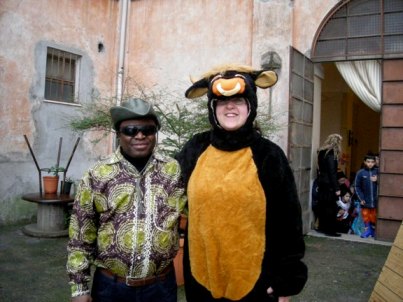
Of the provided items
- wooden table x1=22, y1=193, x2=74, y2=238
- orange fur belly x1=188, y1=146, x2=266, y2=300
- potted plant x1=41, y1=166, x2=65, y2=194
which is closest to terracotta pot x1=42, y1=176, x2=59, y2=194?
potted plant x1=41, y1=166, x2=65, y2=194

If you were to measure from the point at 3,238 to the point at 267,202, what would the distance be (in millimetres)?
5083

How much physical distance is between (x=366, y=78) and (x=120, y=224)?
5388mm

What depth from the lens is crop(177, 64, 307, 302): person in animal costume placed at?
185 centimetres

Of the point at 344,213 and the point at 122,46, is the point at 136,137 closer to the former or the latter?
the point at 344,213

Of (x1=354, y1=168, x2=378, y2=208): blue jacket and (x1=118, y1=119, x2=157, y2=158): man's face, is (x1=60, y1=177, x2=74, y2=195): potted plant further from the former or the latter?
(x1=118, y1=119, x2=157, y2=158): man's face

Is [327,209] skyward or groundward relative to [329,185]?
groundward

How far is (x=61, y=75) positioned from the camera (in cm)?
718

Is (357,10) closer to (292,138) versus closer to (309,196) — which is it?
(292,138)

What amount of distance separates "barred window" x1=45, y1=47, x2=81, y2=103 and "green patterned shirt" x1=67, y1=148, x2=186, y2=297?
5667 mm

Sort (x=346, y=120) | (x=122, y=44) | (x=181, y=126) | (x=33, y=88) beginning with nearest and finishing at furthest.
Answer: (x=181, y=126) → (x=33, y=88) → (x=122, y=44) → (x=346, y=120)

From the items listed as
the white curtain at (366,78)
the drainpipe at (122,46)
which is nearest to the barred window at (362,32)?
→ the white curtain at (366,78)

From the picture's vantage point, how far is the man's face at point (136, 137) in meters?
1.84

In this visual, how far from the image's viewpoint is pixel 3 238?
224 inches

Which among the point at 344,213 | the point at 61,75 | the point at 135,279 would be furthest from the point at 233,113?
the point at 61,75
